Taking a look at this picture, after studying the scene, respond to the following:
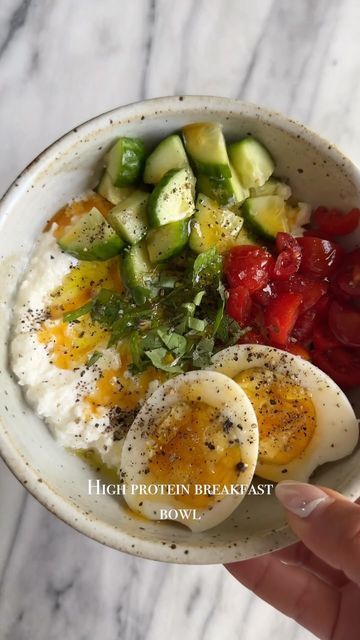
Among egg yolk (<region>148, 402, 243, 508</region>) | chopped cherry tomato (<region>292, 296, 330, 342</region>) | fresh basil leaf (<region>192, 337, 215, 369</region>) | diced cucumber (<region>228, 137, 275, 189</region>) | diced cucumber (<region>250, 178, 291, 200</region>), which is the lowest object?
egg yolk (<region>148, 402, 243, 508</region>)

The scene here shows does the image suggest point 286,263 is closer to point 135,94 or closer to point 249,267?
point 249,267

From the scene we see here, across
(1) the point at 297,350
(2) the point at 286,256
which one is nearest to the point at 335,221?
(2) the point at 286,256

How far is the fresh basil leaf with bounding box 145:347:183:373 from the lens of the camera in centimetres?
199

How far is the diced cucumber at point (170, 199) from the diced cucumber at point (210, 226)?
5cm

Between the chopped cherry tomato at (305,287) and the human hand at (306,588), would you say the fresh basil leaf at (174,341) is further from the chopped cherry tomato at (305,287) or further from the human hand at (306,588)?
the human hand at (306,588)

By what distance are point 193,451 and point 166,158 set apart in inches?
32.2

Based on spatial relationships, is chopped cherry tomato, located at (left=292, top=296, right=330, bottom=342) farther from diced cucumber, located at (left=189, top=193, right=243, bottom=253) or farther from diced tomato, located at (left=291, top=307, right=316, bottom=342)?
diced cucumber, located at (left=189, top=193, right=243, bottom=253)

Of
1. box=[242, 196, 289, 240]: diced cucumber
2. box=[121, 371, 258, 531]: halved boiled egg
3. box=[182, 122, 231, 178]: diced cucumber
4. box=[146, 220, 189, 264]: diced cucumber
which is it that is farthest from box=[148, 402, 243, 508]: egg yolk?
box=[182, 122, 231, 178]: diced cucumber

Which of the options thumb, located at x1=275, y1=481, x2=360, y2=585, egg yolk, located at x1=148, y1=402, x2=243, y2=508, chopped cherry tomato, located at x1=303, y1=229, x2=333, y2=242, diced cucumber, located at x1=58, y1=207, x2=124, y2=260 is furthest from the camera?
chopped cherry tomato, located at x1=303, y1=229, x2=333, y2=242

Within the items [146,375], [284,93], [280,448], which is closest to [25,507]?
Result: [146,375]

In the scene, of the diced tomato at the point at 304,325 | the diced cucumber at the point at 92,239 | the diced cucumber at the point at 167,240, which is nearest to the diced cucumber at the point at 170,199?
the diced cucumber at the point at 167,240

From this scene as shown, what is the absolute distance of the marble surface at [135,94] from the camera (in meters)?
2.27

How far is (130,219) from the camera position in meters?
2.02

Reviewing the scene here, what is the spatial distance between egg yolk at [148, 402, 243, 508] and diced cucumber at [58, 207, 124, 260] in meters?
0.48
